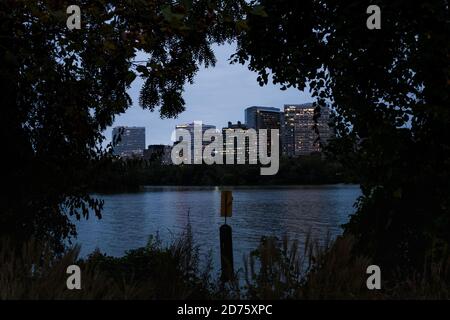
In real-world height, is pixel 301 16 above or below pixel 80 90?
above

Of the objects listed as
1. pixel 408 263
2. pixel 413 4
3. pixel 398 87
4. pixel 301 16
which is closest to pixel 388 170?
pixel 398 87

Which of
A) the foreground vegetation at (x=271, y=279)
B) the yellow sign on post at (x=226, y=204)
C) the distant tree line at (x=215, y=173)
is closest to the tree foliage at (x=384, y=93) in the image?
the distant tree line at (x=215, y=173)

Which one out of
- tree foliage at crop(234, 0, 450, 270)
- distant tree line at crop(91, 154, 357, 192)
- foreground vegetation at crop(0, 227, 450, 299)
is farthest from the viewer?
distant tree line at crop(91, 154, 357, 192)

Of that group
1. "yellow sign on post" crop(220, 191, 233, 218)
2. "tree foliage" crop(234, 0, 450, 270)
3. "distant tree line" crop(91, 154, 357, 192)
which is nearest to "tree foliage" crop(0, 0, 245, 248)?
"distant tree line" crop(91, 154, 357, 192)

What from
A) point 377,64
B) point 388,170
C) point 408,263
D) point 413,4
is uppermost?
point 413,4

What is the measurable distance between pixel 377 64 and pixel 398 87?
384 mm

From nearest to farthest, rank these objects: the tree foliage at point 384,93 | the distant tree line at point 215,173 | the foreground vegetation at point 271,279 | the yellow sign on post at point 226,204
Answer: the foreground vegetation at point 271,279 < the tree foliage at point 384,93 < the distant tree line at point 215,173 < the yellow sign on post at point 226,204

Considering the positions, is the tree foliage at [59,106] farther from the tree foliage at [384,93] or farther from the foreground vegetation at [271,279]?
the foreground vegetation at [271,279]

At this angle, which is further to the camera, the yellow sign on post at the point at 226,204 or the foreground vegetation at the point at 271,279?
the yellow sign on post at the point at 226,204

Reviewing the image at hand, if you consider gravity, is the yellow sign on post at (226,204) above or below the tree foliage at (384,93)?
below

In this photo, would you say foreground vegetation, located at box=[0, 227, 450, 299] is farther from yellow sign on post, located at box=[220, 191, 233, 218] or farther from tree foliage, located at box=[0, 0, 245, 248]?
yellow sign on post, located at box=[220, 191, 233, 218]

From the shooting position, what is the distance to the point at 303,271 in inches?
186

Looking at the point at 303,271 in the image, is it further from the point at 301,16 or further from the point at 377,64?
the point at 301,16

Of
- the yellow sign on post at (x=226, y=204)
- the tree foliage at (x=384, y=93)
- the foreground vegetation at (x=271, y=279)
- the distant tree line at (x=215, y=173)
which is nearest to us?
the foreground vegetation at (x=271, y=279)
